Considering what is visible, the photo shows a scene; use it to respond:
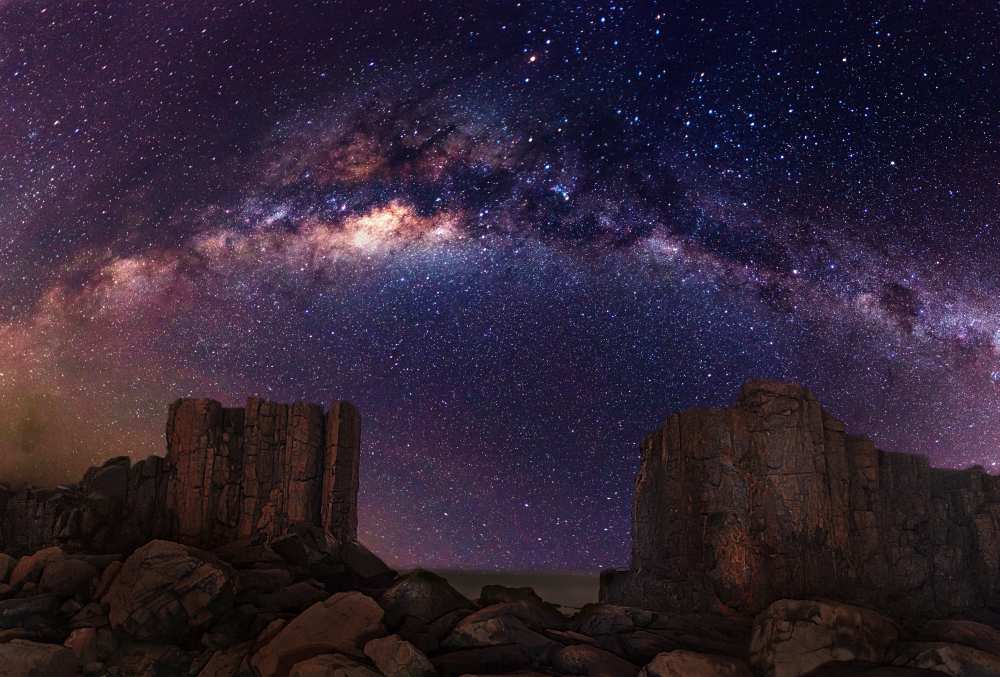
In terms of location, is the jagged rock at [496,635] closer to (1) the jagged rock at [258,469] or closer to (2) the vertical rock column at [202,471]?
(1) the jagged rock at [258,469]

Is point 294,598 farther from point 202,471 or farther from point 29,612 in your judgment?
point 29,612

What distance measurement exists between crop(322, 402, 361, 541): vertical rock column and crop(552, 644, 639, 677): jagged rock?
491 inches

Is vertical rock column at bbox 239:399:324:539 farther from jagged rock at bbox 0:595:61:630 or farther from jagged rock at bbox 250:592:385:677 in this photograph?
jagged rock at bbox 0:595:61:630

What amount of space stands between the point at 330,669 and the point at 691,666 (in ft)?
33.8

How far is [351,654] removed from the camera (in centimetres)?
2625

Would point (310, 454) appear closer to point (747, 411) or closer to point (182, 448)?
point (182, 448)

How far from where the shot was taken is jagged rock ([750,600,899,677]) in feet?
83.5

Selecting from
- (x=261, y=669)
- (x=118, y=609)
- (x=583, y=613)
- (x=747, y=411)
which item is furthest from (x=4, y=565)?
(x=747, y=411)

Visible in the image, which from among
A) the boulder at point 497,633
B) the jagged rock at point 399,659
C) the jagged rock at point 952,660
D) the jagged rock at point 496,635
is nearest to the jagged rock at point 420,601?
the boulder at point 497,633

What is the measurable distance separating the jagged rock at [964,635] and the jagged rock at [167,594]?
23.0 m

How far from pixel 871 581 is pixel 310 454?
882 inches

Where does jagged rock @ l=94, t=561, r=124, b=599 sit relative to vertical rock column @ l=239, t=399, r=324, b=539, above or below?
below

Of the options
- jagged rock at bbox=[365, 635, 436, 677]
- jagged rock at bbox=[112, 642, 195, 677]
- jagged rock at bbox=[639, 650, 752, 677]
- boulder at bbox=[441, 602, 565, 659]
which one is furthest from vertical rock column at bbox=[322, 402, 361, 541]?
jagged rock at bbox=[639, 650, 752, 677]

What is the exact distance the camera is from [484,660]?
2611 centimetres
